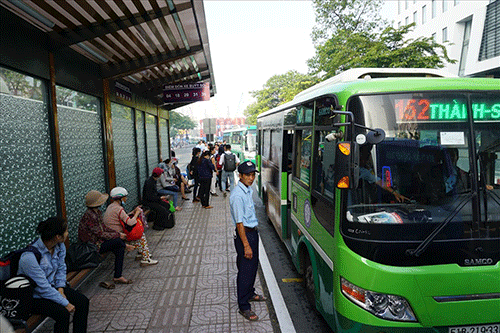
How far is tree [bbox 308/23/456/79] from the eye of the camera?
17.7m

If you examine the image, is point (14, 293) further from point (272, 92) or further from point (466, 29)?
point (272, 92)

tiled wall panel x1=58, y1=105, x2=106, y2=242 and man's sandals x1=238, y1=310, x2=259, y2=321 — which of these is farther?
tiled wall panel x1=58, y1=105, x2=106, y2=242

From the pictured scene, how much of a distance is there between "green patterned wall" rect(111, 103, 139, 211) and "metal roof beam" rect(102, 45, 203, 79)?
1.08 meters

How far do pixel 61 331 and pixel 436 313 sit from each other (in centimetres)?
355

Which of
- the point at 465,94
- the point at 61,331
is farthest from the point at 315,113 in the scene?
the point at 61,331

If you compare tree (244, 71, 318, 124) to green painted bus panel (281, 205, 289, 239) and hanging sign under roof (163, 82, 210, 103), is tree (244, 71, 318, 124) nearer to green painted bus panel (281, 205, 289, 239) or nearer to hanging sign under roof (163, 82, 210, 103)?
hanging sign under roof (163, 82, 210, 103)

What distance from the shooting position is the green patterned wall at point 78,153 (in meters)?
6.34

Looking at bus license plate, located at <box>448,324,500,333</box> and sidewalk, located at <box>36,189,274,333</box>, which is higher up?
bus license plate, located at <box>448,324,500,333</box>

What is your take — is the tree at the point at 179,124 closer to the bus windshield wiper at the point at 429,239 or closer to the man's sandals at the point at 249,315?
the man's sandals at the point at 249,315

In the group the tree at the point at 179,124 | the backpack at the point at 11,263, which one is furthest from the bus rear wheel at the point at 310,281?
the tree at the point at 179,124

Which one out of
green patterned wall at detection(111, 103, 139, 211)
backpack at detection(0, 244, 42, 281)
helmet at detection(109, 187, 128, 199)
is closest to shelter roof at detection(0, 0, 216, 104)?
green patterned wall at detection(111, 103, 139, 211)

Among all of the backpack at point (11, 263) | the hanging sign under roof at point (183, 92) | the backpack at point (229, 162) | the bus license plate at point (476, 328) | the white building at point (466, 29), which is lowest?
the bus license plate at point (476, 328)

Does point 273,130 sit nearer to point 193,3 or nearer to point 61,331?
point 193,3

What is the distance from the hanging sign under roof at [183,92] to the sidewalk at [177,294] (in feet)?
18.9
